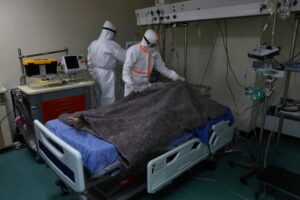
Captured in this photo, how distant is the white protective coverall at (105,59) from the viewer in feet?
9.88

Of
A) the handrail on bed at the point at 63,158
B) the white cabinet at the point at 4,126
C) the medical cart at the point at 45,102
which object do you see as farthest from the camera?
the white cabinet at the point at 4,126

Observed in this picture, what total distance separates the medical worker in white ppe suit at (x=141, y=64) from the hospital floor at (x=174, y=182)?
111 cm

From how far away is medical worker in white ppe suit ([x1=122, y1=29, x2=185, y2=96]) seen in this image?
2.58 meters

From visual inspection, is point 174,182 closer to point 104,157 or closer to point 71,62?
point 104,157

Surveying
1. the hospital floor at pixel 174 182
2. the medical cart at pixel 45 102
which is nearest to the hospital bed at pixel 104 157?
the hospital floor at pixel 174 182

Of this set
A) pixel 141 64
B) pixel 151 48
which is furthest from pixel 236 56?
pixel 141 64

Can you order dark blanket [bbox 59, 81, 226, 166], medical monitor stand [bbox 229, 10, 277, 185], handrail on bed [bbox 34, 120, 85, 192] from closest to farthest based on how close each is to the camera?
1. handrail on bed [bbox 34, 120, 85, 192]
2. dark blanket [bbox 59, 81, 226, 166]
3. medical monitor stand [bbox 229, 10, 277, 185]

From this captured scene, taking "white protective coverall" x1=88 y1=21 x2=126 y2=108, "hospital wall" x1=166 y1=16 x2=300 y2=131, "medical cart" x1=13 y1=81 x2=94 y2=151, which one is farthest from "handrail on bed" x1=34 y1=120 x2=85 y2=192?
"hospital wall" x1=166 y1=16 x2=300 y2=131

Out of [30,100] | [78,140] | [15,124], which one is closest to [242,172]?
[78,140]

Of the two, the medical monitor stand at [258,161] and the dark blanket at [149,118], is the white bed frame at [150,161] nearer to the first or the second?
the dark blanket at [149,118]

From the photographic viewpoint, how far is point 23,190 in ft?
6.45

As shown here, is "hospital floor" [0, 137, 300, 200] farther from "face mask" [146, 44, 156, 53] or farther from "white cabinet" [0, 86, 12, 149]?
"face mask" [146, 44, 156, 53]

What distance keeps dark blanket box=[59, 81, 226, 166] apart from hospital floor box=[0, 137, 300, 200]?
0.60 metres

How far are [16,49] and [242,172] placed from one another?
121 inches
